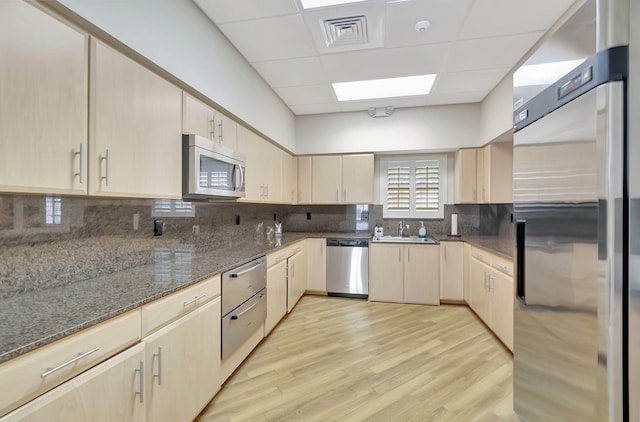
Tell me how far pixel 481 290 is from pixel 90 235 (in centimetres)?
349

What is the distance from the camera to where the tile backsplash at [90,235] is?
126cm

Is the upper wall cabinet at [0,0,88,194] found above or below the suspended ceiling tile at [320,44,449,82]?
below

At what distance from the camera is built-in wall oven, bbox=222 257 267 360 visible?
1926mm

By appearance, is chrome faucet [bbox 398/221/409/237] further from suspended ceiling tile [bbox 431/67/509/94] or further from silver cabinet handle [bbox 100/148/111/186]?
silver cabinet handle [bbox 100/148/111/186]

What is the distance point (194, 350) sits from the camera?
1.60 metres

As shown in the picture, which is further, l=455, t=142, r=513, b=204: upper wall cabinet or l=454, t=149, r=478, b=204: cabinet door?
l=454, t=149, r=478, b=204: cabinet door

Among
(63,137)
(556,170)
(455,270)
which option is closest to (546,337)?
(556,170)

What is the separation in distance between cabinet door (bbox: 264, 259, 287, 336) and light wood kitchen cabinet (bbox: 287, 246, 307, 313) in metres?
0.13

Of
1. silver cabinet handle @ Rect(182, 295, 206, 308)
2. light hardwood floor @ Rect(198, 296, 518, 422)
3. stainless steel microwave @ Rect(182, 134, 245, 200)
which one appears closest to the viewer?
silver cabinet handle @ Rect(182, 295, 206, 308)

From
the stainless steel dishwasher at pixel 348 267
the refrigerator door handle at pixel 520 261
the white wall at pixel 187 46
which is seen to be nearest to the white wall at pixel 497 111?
the refrigerator door handle at pixel 520 261

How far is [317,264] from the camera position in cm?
401

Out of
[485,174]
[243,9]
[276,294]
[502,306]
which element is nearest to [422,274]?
[502,306]

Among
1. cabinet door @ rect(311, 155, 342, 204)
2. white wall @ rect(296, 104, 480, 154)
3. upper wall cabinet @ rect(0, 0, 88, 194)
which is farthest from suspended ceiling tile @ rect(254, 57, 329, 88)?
upper wall cabinet @ rect(0, 0, 88, 194)

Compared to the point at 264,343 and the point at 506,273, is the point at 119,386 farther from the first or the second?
the point at 506,273
